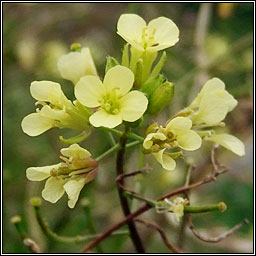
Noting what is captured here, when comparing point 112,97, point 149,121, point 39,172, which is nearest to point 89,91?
point 112,97

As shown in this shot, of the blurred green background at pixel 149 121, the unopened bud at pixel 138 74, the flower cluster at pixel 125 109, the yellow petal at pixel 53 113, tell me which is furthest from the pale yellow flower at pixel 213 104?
the blurred green background at pixel 149 121

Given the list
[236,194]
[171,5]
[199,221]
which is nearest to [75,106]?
[199,221]

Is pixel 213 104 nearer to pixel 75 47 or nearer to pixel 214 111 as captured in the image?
pixel 214 111

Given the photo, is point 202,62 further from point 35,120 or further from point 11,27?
point 35,120

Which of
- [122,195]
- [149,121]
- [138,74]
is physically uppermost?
[138,74]

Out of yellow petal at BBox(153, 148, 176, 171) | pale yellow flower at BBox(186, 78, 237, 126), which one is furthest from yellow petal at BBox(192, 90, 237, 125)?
yellow petal at BBox(153, 148, 176, 171)

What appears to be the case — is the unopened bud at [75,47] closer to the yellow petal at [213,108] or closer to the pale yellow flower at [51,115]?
the pale yellow flower at [51,115]

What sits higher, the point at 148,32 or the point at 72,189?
the point at 148,32
